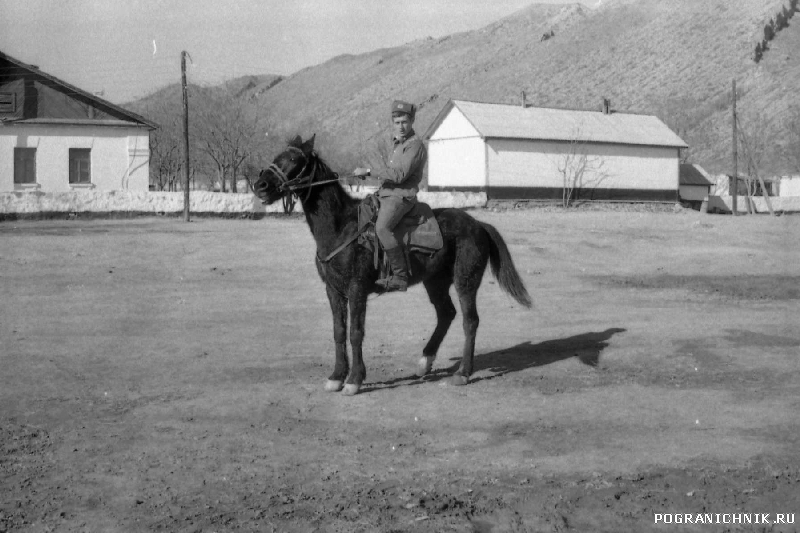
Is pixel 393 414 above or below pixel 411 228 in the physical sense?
below

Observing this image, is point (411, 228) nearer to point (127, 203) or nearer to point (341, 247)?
point (341, 247)

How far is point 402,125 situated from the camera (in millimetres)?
9617

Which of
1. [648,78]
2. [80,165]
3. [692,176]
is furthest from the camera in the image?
[648,78]

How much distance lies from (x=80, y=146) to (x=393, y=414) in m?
36.4

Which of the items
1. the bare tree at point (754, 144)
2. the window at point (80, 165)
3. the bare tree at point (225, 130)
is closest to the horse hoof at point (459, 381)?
the window at point (80, 165)

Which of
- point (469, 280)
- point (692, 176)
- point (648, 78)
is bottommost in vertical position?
point (469, 280)

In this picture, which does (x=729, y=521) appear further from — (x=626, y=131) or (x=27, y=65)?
(x=626, y=131)

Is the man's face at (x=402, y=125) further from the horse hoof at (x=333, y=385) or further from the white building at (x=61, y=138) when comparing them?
the white building at (x=61, y=138)

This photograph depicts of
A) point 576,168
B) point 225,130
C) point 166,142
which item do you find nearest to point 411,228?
point 576,168

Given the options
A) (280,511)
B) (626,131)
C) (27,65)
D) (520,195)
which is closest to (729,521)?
(280,511)

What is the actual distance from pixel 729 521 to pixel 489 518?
146 centimetres

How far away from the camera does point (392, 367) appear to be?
1113 centimetres

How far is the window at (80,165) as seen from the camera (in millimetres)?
41469

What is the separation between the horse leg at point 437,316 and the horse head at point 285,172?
2.11 metres
